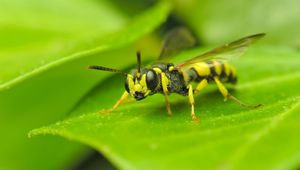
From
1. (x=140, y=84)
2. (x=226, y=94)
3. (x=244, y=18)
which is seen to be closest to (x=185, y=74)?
(x=226, y=94)

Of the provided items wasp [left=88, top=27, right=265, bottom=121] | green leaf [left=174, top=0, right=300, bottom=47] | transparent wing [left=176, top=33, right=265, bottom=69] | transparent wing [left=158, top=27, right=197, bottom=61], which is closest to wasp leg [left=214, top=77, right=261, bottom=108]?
wasp [left=88, top=27, right=265, bottom=121]

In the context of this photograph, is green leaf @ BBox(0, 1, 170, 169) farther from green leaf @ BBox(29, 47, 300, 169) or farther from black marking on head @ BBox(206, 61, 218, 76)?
black marking on head @ BBox(206, 61, 218, 76)

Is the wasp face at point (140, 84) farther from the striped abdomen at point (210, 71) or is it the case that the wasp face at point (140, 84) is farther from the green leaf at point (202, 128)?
the striped abdomen at point (210, 71)

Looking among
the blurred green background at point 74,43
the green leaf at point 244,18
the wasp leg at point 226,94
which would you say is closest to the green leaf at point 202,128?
the wasp leg at point 226,94

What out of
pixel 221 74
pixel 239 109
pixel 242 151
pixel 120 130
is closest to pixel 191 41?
pixel 221 74

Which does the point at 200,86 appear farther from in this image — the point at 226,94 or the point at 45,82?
the point at 45,82

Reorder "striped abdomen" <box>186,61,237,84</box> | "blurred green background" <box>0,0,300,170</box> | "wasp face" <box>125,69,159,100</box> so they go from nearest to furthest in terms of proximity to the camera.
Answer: "wasp face" <box>125,69,159,100</box> → "blurred green background" <box>0,0,300,170</box> → "striped abdomen" <box>186,61,237,84</box>
